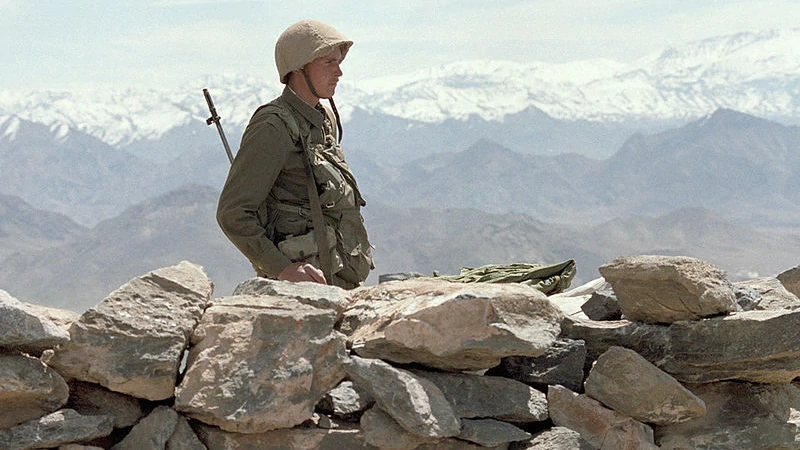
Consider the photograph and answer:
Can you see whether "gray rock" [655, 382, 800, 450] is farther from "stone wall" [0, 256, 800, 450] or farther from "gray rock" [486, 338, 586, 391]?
"gray rock" [486, 338, 586, 391]

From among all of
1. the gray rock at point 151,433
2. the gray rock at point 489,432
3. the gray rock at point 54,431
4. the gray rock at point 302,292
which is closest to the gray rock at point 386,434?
the gray rock at point 489,432

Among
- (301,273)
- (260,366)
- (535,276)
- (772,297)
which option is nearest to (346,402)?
(260,366)

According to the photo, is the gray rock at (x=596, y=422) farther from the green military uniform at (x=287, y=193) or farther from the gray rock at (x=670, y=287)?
the green military uniform at (x=287, y=193)

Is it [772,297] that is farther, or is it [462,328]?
[772,297]

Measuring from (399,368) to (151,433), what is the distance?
52.4 inches

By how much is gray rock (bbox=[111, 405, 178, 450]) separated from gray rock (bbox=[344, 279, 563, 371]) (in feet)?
3.55

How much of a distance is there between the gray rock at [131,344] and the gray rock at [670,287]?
2520mm

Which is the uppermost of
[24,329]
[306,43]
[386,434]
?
[306,43]

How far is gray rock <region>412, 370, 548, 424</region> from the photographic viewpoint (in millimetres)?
5270

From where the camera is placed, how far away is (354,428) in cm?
514

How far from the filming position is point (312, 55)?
6754 mm

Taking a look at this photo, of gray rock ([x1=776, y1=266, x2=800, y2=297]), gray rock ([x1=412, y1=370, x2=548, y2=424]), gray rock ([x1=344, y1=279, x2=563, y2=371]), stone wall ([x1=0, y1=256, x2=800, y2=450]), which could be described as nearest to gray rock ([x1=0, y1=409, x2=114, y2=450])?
stone wall ([x1=0, y1=256, x2=800, y2=450])

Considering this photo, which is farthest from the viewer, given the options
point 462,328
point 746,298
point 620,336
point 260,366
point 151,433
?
point 746,298

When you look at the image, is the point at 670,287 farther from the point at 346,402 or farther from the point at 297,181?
the point at 297,181
